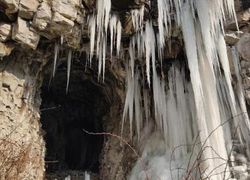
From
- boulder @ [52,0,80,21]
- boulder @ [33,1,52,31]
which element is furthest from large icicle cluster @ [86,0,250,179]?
boulder @ [33,1,52,31]

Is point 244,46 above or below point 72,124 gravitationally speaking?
above

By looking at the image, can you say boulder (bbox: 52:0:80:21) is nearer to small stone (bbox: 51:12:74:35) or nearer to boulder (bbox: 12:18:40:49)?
small stone (bbox: 51:12:74:35)

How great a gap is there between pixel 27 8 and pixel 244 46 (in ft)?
11.4

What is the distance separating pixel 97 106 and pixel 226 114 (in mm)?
3662

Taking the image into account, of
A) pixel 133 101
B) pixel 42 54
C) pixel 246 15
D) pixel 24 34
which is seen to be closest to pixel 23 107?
pixel 42 54

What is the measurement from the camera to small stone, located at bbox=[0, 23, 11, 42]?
5180mm

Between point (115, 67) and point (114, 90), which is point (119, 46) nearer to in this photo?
point (115, 67)

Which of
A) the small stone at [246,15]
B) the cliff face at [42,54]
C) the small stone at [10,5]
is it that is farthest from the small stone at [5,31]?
the small stone at [246,15]

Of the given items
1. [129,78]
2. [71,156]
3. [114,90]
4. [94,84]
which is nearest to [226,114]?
[129,78]

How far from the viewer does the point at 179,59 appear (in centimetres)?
645

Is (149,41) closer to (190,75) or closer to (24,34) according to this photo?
(190,75)

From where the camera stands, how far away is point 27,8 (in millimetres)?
5211

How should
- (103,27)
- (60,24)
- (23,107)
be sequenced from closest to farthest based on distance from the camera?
(60,24) → (23,107) → (103,27)

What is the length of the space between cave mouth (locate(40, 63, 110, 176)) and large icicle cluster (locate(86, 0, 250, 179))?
2133 mm
